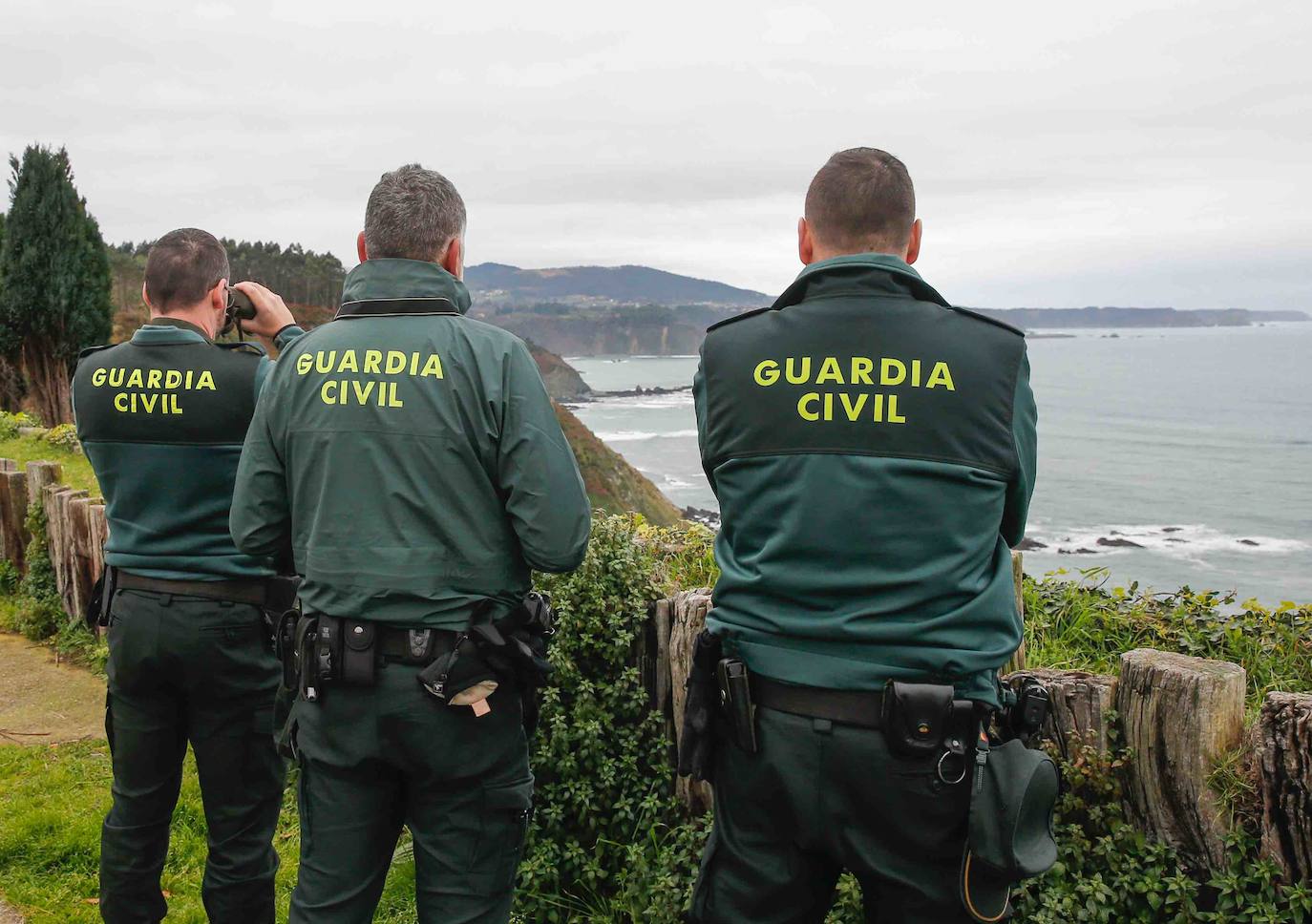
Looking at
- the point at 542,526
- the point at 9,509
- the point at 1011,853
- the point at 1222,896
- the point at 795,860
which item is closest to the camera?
the point at 1011,853

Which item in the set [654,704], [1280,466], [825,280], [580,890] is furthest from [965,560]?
[1280,466]

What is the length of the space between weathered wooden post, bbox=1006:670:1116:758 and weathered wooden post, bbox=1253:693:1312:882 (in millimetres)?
470

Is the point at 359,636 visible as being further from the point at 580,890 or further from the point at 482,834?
the point at 580,890

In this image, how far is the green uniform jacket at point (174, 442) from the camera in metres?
3.74

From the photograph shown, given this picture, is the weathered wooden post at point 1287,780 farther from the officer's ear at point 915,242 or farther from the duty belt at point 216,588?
the duty belt at point 216,588

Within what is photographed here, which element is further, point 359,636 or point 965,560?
point 359,636

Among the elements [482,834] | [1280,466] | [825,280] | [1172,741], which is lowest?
[1280,466]

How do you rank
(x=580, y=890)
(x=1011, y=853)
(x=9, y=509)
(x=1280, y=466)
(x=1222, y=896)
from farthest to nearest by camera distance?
(x=1280, y=466), (x=9, y=509), (x=580, y=890), (x=1222, y=896), (x=1011, y=853)

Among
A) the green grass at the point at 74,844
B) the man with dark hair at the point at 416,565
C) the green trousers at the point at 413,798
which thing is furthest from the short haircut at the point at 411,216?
the green grass at the point at 74,844

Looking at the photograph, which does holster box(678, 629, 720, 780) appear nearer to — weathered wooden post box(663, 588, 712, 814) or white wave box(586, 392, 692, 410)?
weathered wooden post box(663, 588, 712, 814)

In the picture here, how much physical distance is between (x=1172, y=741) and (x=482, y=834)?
2325 mm

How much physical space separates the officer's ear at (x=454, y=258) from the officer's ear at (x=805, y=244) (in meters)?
1.09

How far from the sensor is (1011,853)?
8.33 ft

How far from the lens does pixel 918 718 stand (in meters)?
2.51
